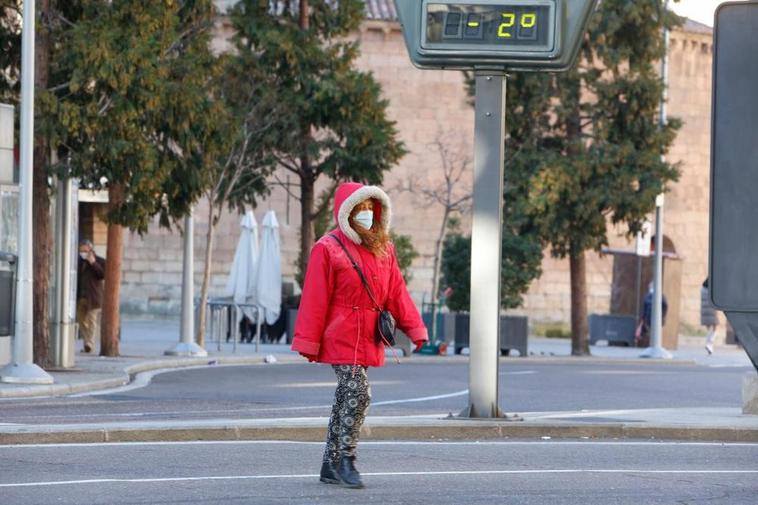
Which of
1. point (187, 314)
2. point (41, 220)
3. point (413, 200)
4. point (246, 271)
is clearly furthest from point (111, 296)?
point (413, 200)

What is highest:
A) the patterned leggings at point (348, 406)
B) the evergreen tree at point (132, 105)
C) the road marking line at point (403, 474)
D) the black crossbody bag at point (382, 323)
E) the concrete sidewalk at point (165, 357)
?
the evergreen tree at point (132, 105)

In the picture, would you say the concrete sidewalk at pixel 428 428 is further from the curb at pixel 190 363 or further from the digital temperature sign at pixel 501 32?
the digital temperature sign at pixel 501 32

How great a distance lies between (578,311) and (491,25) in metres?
24.7

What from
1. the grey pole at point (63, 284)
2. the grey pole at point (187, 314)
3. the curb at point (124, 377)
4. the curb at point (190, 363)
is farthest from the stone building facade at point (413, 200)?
the grey pole at point (63, 284)

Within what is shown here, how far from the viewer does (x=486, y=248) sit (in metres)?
14.6

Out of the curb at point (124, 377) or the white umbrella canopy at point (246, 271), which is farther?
the white umbrella canopy at point (246, 271)

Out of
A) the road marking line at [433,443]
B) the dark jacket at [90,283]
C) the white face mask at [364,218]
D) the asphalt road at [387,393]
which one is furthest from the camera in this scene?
the dark jacket at [90,283]

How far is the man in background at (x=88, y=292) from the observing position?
97.6ft

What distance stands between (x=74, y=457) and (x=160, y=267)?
41.3m

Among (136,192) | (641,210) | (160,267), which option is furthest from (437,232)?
(136,192)

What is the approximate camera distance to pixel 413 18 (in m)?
14.7

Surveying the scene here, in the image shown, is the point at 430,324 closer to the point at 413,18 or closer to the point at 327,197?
the point at 327,197

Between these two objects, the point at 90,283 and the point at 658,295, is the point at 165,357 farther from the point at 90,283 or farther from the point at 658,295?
the point at 658,295

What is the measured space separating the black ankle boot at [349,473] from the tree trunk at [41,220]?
42.9 ft
